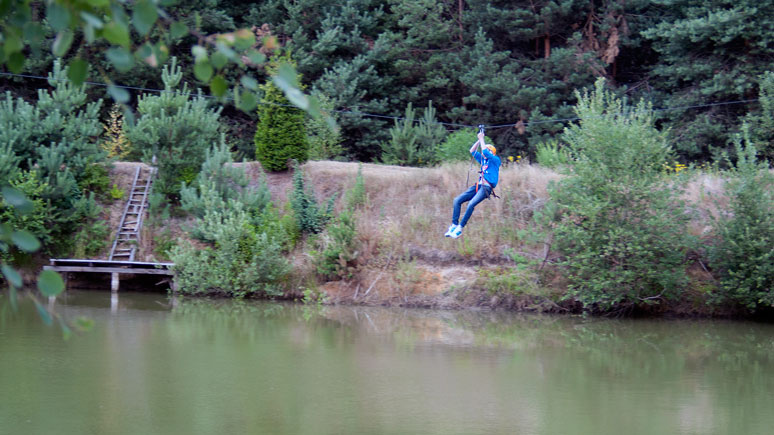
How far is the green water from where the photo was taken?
29.1ft

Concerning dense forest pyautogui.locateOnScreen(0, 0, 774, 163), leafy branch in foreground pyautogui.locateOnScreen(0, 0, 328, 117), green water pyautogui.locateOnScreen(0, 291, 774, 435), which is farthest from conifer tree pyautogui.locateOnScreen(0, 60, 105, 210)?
leafy branch in foreground pyautogui.locateOnScreen(0, 0, 328, 117)

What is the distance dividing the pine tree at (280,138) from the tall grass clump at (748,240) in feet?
38.4

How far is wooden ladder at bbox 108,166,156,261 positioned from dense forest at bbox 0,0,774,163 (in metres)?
6.76

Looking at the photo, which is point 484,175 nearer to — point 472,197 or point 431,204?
point 472,197

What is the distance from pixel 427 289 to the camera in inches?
747

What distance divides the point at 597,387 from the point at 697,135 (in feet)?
58.5

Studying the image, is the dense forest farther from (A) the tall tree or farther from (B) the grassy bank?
(B) the grassy bank

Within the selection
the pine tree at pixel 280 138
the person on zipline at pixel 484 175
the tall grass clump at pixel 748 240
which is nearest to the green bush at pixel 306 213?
the pine tree at pixel 280 138

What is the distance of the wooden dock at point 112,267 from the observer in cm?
1920

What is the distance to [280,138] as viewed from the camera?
73.5 ft

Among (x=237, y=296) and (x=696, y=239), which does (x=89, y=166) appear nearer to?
(x=237, y=296)

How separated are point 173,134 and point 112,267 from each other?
12.9ft

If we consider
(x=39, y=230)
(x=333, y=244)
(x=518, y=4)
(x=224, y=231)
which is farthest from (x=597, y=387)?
(x=518, y=4)

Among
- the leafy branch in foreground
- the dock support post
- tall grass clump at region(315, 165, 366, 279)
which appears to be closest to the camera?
the leafy branch in foreground
